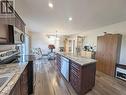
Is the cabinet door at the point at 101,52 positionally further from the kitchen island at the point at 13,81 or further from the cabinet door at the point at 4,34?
the cabinet door at the point at 4,34

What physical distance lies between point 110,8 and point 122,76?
2.76m

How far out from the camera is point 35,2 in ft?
8.95

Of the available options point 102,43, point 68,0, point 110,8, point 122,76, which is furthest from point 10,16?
point 122,76

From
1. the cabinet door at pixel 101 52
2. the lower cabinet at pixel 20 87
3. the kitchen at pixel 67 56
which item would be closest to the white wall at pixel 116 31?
the kitchen at pixel 67 56

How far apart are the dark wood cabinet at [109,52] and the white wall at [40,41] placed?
18.4ft

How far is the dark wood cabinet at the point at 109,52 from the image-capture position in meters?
3.85

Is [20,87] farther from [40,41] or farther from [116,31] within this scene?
[40,41]


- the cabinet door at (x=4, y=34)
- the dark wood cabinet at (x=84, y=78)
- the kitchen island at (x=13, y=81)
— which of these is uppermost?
the cabinet door at (x=4, y=34)

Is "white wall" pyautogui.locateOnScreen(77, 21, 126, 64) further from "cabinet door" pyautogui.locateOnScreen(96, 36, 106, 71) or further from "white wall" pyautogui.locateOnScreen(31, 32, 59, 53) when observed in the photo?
"white wall" pyautogui.locateOnScreen(31, 32, 59, 53)

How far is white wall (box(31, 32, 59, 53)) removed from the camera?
8.56 m

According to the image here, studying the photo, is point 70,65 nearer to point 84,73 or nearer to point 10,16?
point 84,73

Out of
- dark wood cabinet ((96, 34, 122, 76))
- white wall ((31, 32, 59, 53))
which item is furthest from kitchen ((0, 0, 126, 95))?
white wall ((31, 32, 59, 53))

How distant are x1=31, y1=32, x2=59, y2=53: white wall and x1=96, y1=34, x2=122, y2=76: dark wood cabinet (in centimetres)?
560

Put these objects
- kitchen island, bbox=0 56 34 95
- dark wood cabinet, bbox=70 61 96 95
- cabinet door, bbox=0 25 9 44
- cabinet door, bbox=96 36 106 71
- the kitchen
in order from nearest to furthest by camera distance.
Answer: kitchen island, bbox=0 56 34 95 → cabinet door, bbox=0 25 9 44 → the kitchen → dark wood cabinet, bbox=70 61 96 95 → cabinet door, bbox=96 36 106 71
